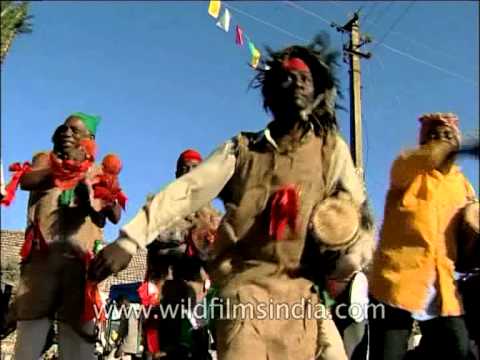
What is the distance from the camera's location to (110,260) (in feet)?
10.3

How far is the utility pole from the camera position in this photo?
53.8 ft

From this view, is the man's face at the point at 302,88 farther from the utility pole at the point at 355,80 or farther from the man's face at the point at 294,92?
the utility pole at the point at 355,80

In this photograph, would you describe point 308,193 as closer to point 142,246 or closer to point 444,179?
point 142,246

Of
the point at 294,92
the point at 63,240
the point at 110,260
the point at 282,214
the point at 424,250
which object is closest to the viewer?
the point at 110,260

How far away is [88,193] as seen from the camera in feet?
14.6

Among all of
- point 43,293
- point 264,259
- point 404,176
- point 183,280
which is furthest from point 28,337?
point 404,176

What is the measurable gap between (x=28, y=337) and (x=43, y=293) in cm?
28

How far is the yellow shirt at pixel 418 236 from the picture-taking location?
13.6ft

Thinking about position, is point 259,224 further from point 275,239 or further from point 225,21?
point 225,21

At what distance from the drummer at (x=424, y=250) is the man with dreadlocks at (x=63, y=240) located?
1.72 metres

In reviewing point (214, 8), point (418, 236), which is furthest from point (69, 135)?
point (214, 8)

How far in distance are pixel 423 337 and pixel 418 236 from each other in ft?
1.97

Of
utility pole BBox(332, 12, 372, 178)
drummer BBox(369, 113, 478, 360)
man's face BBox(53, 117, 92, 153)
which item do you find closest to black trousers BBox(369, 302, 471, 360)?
drummer BBox(369, 113, 478, 360)

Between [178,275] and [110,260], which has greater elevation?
[178,275]
